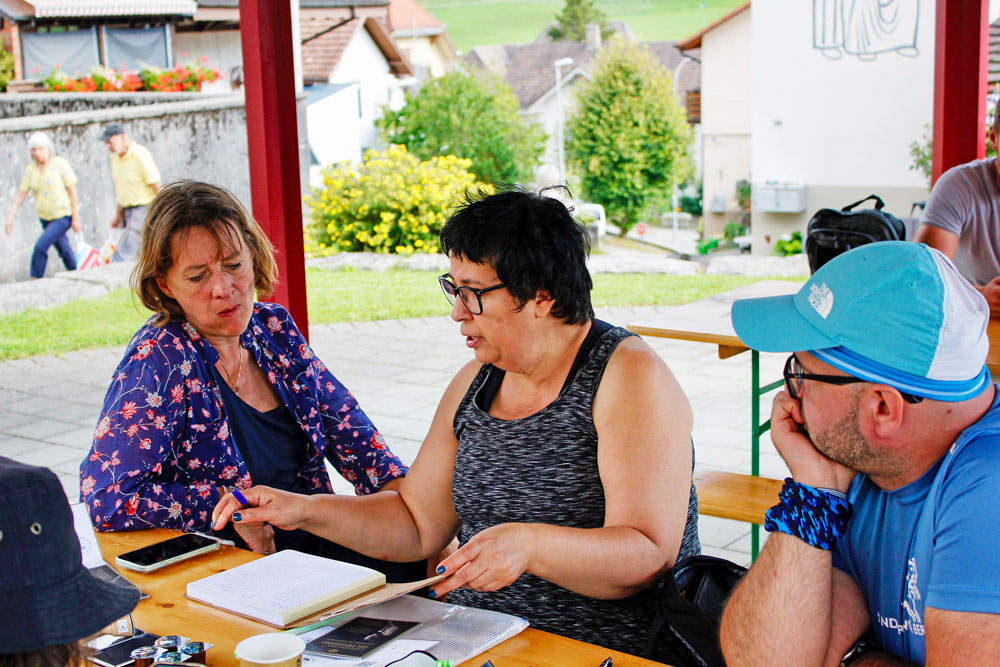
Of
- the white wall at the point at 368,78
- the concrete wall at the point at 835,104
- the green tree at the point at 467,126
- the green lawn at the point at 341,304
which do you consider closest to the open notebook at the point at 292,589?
the green lawn at the point at 341,304

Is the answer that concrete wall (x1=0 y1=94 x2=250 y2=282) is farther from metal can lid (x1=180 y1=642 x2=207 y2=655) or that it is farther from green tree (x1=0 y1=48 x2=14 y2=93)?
green tree (x1=0 y1=48 x2=14 y2=93)

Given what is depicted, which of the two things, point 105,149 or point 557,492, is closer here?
point 557,492

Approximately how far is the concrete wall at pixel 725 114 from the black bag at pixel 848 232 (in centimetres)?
2661

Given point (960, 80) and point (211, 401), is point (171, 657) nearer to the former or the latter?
point (211, 401)

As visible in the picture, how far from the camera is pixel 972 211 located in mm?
3559

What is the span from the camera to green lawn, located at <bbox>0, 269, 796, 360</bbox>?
7305mm

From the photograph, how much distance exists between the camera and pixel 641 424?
1696 millimetres

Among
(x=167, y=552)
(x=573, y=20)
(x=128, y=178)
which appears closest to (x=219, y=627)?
(x=167, y=552)

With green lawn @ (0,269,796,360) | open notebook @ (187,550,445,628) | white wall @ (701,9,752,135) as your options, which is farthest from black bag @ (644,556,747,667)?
white wall @ (701,9,752,135)

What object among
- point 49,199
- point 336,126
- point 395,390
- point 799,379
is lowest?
point 395,390

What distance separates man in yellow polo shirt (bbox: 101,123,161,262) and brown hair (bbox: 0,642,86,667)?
9.62 m

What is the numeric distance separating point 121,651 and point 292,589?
282 millimetres

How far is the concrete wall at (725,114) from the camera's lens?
29922 mm

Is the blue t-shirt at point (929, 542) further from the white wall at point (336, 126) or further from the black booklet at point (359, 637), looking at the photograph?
the white wall at point (336, 126)
